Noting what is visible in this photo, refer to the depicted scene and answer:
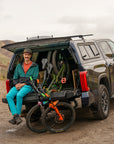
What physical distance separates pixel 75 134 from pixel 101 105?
114 cm

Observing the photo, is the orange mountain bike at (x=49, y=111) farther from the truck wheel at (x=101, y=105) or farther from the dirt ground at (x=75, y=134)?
the truck wheel at (x=101, y=105)

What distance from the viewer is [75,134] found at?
225 inches

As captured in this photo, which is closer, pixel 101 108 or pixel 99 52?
pixel 101 108

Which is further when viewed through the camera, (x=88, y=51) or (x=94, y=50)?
(x=94, y=50)

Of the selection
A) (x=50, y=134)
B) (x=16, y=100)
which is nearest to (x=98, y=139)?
(x=50, y=134)

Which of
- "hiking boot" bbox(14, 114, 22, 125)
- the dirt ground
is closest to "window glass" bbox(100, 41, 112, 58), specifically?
the dirt ground

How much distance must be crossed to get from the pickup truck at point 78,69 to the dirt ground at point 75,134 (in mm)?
375

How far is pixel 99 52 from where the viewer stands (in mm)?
7371

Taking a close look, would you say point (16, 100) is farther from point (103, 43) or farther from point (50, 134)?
point (103, 43)

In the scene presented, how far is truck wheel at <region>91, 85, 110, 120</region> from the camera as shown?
648cm

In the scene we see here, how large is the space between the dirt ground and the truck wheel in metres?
0.14

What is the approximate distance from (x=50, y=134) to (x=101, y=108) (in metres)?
1.33

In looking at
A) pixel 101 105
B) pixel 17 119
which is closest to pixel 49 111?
pixel 17 119

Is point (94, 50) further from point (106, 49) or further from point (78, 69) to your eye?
point (78, 69)
